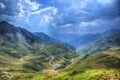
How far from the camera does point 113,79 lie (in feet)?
646

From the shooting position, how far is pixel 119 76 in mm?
198375

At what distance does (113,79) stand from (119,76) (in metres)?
5.70
